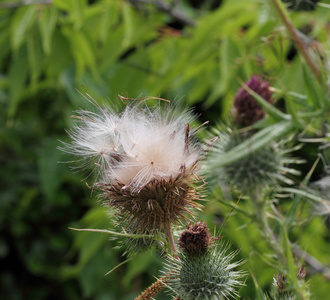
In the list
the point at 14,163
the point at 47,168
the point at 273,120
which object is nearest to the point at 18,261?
the point at 14,163

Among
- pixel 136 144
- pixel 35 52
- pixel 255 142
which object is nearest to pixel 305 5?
pixel 255 142

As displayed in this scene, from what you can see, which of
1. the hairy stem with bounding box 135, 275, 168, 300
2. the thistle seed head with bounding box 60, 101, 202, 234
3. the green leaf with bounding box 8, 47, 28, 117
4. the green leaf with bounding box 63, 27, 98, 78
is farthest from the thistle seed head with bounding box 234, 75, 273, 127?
the green leaf with bounding box 8, 47, 28, 117

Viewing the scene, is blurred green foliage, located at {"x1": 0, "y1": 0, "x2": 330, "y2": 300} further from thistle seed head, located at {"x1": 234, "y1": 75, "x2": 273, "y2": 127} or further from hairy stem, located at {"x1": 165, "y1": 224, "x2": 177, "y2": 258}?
hairy stem, located at {"x1": 165, "y1": 224, "x2": 177, "y2": 258}

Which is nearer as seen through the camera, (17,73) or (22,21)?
(22,21)

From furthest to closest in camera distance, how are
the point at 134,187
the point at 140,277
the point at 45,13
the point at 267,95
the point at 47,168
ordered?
1. the point at 140,277
2. the point at 47,168
3. the point at 45,13
4. the point at 267,95
5. the point at 134,187

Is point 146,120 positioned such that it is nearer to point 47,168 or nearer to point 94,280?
point 47,168

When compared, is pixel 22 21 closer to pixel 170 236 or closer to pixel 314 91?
pixel 314 91

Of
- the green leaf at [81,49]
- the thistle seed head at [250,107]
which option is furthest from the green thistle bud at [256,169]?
the green leaf at [81,49]
